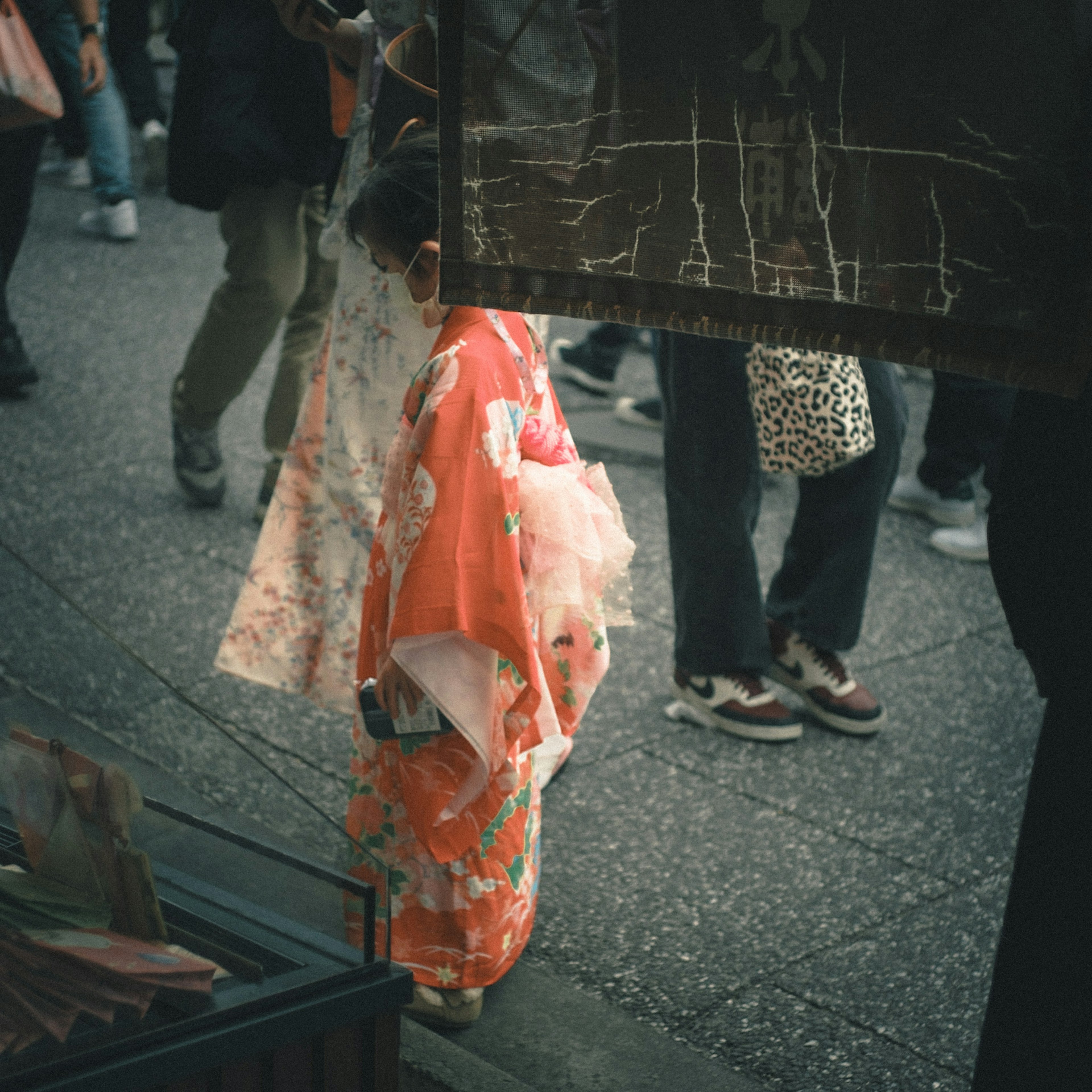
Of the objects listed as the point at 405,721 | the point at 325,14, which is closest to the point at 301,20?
the point at 325,14

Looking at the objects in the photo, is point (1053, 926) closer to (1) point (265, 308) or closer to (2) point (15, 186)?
(1) point (265, 308)

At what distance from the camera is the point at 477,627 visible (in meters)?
1.75

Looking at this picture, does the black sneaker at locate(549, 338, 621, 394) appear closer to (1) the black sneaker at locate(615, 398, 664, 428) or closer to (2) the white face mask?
(1) the black sneaker at locate(615, 398, 664, 428)

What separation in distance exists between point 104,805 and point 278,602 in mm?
1114

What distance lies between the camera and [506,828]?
6.59ft

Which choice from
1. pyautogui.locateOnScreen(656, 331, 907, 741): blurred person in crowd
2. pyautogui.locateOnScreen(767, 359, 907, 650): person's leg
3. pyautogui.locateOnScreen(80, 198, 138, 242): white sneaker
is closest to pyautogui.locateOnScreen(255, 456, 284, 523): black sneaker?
pyautogui.locateOnScreen(656, 331, 907, 741): blurred person in crowd

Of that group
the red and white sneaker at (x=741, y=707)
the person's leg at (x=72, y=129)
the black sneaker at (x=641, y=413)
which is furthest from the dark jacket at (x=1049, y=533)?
the person's leg at (x=72, y=129)

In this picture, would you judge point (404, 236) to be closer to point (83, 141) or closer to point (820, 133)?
point (820, 133)

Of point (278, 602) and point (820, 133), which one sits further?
point (278, 602)

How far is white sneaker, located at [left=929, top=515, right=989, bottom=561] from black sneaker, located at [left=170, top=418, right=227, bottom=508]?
2.46 m

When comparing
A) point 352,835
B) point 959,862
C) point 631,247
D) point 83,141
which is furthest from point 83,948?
point 83,141

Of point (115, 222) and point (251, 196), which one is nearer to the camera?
point (251, 196)

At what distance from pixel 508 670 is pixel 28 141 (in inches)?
134

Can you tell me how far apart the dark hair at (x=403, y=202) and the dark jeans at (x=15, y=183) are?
112 inches
